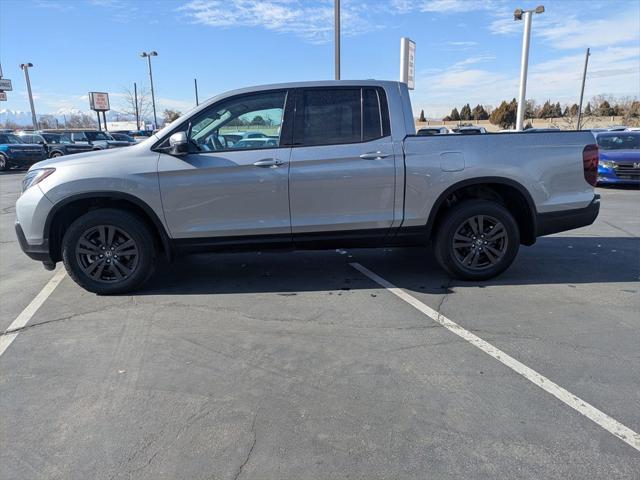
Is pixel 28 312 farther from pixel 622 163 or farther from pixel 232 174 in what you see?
pixel 622 163

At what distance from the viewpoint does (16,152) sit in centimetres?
2212


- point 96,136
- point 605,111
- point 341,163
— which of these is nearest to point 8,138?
point 96,136

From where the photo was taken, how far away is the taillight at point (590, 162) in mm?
4973

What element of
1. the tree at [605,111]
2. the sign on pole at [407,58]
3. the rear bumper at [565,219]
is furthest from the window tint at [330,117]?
the tree at [605,111]

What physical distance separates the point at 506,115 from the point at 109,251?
55682mm

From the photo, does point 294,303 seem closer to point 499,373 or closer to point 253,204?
point 253,204

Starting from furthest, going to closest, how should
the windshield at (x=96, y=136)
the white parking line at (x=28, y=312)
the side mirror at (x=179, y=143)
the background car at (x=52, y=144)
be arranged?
the windshield at (x=96, y=136) < the background car at (x=52, y=144) < the side mirror at (x=179, y=143) < the white parking line at (x=28, y=312)

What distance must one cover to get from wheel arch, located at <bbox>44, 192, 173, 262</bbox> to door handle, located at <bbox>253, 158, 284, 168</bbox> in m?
1.14

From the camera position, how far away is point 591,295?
4758mm

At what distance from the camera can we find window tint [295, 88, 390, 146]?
4.75 metres

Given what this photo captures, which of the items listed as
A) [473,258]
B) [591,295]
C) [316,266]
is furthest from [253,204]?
[591,295]

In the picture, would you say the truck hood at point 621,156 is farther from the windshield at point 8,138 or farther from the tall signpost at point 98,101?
the tall signpost at point 98,101

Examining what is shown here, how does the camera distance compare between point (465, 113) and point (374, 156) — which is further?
point (465, 113)

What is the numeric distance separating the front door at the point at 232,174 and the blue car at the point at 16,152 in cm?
2147
